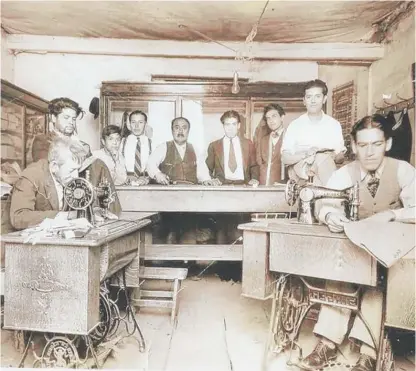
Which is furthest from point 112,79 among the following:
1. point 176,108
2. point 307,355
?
point 307,355

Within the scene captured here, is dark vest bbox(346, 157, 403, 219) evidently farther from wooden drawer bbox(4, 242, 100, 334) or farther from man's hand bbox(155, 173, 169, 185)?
man's hand bbox(155, 173, 169, 185)

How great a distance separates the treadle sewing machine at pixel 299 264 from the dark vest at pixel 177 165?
191 centimetres

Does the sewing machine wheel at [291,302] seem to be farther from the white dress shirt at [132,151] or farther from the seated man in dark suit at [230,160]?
the white dress shirt at [132,151]

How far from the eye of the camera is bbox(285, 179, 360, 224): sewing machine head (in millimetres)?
1873

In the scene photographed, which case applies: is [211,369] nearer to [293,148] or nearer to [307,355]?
[307,355]

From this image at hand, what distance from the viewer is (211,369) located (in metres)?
1.96

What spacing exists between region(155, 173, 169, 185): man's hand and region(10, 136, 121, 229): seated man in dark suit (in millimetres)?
1228

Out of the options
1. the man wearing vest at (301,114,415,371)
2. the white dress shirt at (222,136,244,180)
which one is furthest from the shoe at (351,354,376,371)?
the white dress shirt at (222,136,244,180)

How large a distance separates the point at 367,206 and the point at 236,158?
82.8 inches

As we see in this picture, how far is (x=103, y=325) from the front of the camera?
7.13 ft

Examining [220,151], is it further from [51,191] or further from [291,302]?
[291,302]

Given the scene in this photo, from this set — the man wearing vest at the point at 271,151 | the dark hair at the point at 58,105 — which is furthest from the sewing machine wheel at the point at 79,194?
the man wearing vest at the point at 271,151

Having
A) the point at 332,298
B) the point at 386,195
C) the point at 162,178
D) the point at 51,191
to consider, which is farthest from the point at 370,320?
the point at 162,178

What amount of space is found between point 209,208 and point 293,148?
802 millimetres
